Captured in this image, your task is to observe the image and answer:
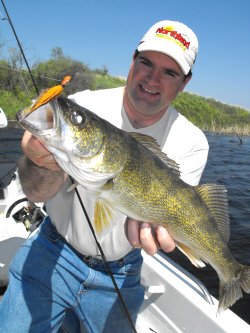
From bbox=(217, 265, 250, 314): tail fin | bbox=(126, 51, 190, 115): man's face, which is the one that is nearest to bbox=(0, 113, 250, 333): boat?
bbox=(217, 265, 250, 314): tail fin

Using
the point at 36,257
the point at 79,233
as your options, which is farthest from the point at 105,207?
the point at 36,257

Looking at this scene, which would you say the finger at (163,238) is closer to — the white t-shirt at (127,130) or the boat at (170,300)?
the white t-shirt at (127,130)

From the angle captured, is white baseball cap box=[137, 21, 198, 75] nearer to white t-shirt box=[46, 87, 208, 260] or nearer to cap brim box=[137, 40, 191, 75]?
cap brim box=[137, 40, 191, 75]

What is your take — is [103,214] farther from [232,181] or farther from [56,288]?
[232,181]

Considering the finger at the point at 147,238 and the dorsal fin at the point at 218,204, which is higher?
the dorsal fin at the point at 218,204

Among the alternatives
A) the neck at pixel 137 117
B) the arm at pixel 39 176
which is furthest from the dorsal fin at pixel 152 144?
the neck at pixel 137 117

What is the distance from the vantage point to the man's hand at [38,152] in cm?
197

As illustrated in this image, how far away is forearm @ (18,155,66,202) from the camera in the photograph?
240 cm

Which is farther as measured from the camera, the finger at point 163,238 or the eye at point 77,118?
the finger at point 163,238

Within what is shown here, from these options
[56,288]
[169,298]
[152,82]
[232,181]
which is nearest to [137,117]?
[152,82]

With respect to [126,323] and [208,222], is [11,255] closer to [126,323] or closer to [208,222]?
[126,323]

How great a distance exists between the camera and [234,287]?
8.99 feet

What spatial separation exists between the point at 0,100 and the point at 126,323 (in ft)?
96.7

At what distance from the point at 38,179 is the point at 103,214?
530mm
